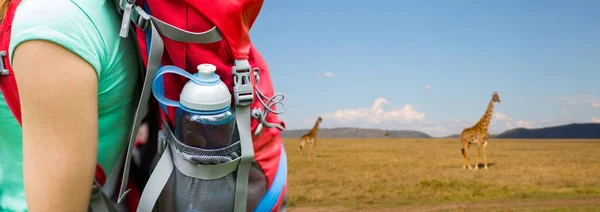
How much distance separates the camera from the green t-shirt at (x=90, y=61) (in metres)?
1.11

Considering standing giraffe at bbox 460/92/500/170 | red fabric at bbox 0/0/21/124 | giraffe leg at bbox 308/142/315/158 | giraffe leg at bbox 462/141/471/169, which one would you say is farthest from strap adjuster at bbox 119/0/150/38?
giraffe leg at bbox 308/142/315/158

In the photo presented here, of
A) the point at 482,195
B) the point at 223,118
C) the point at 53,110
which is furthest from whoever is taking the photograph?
the point at 482,195

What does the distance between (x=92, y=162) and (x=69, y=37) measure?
0.84 feet

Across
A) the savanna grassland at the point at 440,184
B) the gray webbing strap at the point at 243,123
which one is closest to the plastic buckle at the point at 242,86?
the gray webbing strap at the point at 243,123

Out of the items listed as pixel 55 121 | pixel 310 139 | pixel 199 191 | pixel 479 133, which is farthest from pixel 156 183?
pixel 310 139

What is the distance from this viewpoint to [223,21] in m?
1.31

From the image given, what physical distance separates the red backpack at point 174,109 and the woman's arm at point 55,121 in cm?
14

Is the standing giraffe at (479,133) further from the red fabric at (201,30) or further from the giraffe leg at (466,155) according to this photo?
the red fabric at (201,30)

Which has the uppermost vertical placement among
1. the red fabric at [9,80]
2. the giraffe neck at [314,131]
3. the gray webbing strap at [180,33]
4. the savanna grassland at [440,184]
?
the gray webbing strap at [180,33]

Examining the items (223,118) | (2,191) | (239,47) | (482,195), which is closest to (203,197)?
(223,118)

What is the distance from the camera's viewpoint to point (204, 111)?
1.28 metres

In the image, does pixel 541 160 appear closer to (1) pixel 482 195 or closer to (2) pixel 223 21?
(1) pixel 482 195

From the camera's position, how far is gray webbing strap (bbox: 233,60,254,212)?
1353 mm

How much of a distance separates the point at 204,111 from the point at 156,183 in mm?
233
